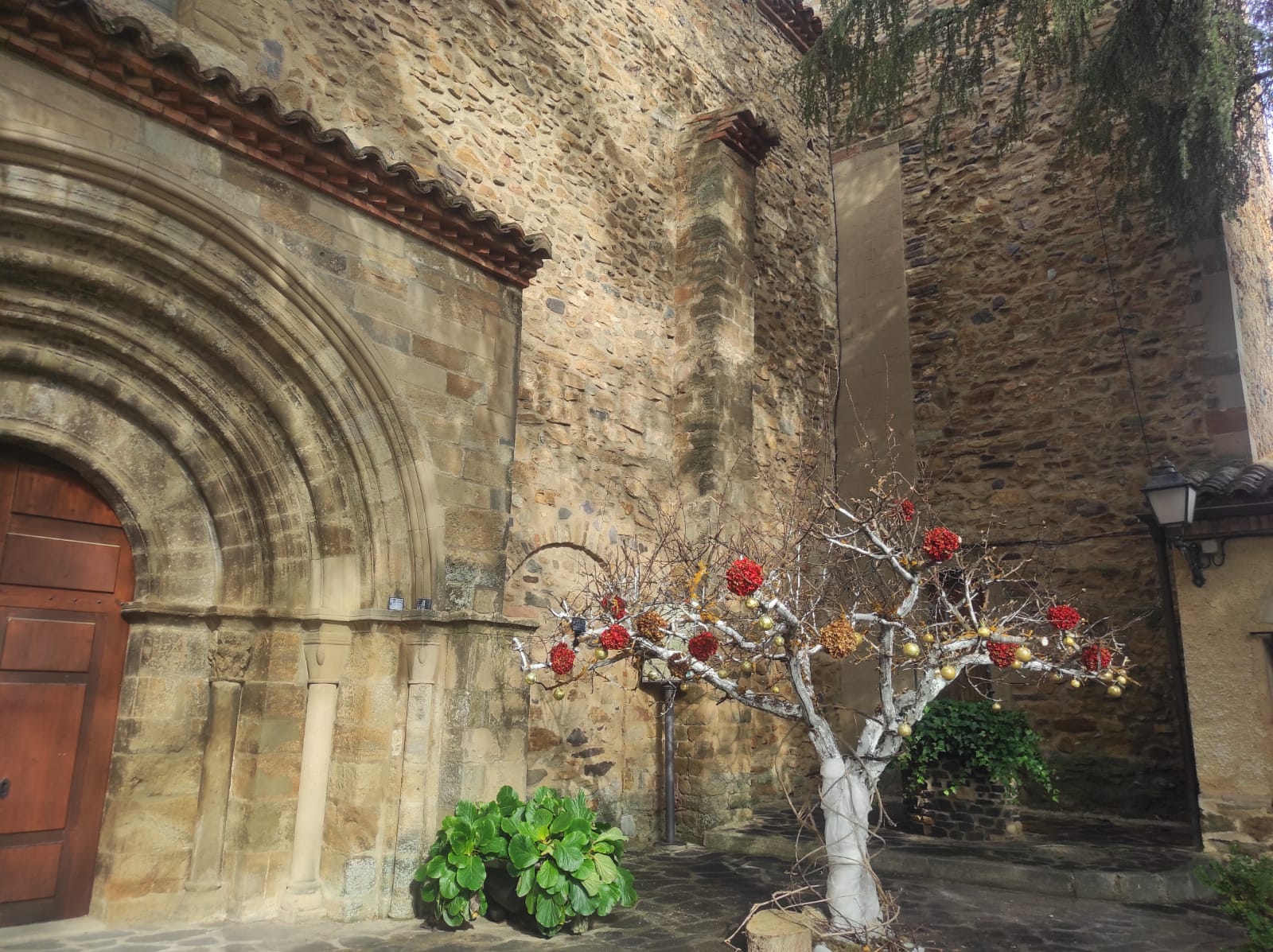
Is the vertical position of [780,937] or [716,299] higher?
[716,299]

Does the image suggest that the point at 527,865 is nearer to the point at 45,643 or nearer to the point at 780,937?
the point at 780,937

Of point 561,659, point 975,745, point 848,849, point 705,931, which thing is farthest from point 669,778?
point 848,849

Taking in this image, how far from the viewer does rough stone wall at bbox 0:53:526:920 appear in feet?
14.8

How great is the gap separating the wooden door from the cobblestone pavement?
0.92 ft

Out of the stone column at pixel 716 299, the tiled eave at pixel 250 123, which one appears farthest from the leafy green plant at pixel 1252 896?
the tiled eave at pixel 250 123

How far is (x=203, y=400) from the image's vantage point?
4949 mm

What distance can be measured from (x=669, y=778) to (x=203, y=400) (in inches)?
202

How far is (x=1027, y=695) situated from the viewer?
31.1 ft

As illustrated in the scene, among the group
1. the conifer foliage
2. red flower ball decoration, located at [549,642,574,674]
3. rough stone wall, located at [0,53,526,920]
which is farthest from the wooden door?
the conifer foliage

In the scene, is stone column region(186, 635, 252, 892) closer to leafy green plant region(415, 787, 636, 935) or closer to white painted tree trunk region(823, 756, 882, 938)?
leafy green plant region(415, 787, 636, 935)

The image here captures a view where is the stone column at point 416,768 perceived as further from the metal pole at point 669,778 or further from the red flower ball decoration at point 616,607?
the metal pole at point 669,778

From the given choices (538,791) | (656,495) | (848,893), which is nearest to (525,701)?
(538,791)

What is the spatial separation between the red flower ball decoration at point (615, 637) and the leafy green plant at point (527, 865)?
1.36 m

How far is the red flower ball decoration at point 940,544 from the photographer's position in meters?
3.86
